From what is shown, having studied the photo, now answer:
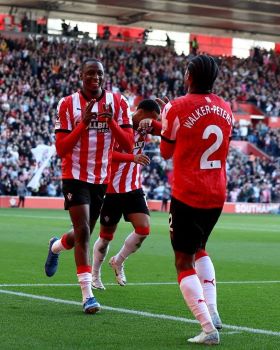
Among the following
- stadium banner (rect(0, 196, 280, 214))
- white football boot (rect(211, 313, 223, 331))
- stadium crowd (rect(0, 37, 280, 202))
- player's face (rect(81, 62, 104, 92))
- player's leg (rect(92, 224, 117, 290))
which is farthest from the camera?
stadium crowd (rect(0, 37, 280, 202))

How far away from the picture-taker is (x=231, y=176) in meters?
45.2

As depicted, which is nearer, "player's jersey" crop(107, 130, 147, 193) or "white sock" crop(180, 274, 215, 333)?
"white sock" crop(180, 274, 215, 333)

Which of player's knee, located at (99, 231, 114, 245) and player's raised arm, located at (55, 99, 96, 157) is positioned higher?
player's raised arm, located at (55, 99, 96, 157)

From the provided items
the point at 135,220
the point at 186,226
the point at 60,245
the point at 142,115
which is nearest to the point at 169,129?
the point at 186,226

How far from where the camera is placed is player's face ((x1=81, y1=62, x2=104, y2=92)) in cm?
878

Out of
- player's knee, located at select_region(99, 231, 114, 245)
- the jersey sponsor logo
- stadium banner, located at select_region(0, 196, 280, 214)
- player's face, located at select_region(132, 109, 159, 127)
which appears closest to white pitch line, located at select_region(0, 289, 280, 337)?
player's knee, located at select_region(99, 231, 114, 245)

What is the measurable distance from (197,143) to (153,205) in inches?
1324

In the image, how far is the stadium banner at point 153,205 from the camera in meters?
38.0

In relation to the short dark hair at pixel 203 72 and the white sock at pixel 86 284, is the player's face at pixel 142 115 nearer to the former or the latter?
the white sock at pixel 86 284

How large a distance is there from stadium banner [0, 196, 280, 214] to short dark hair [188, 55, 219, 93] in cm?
3118

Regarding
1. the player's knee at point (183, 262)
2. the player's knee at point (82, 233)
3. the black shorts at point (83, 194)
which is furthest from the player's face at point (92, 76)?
the player's knee at point (183, 262)

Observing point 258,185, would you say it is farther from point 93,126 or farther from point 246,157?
point 93,126

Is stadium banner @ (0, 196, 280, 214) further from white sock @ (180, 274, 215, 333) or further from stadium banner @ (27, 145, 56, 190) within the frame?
white sock @ (180, 274, 215, 333)

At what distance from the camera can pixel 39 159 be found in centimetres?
3838
